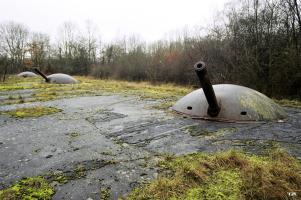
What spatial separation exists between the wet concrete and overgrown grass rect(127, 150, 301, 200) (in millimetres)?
345

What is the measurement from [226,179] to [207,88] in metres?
2.76

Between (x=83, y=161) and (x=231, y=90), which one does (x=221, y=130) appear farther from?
(x=83, y=161)

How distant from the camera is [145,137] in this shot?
5.10 meters

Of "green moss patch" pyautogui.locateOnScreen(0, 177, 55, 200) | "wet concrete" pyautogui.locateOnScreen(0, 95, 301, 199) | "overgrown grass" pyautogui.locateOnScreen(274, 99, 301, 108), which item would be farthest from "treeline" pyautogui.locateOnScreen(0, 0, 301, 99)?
"green moss patch" pyautogui.locateOnScreen(0, 177, 55, 200)

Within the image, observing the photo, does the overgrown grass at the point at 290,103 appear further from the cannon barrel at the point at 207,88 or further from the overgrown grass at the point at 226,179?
the overgrown grass at the point at 226,179

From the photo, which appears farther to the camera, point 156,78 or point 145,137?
point 156,78

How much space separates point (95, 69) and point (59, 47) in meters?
19.7

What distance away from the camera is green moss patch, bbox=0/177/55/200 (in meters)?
2.78

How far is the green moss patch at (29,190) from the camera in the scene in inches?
109

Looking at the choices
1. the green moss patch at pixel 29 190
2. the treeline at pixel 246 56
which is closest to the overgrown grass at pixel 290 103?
the treeline at pixel 246 56

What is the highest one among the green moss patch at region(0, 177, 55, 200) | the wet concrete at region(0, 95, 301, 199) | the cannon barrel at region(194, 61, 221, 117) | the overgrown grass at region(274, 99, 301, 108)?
the cannon barrel at region(194, 61, 221, 117)

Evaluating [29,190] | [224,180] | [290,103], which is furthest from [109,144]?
[290,103]

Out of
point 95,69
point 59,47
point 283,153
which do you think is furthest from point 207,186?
point 59,47

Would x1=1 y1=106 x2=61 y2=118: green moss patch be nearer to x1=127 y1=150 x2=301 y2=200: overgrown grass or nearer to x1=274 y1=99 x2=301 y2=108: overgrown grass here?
x1=127 y1=150 x2=301 y2=200: overgrown grass
